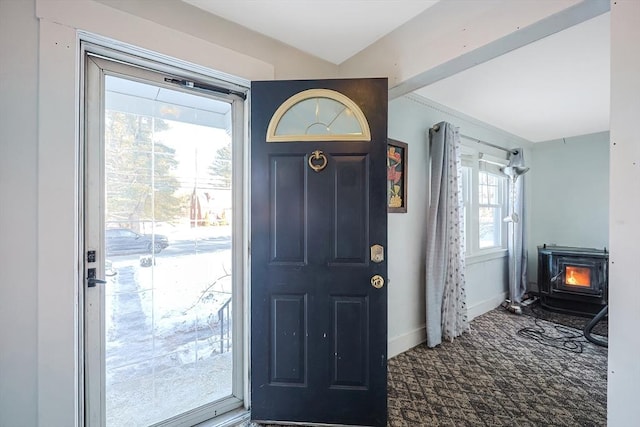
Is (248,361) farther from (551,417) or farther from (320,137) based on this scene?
(551,417)

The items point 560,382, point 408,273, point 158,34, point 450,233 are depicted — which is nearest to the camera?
point 158,34

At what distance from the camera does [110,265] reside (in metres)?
1.42

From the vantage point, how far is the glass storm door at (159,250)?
1.39 meters

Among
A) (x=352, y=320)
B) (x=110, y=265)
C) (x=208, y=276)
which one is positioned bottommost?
(x=352, y=320)

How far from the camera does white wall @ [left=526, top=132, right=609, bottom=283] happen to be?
12.9ft

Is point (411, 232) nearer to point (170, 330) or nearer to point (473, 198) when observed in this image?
point (473, 198)

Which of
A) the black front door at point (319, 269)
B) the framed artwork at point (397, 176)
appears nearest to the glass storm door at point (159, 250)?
the black front door at point (319, 269)

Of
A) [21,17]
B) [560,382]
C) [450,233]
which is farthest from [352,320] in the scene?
[21,17]

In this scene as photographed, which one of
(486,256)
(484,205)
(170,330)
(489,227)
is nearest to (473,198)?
(484,205)

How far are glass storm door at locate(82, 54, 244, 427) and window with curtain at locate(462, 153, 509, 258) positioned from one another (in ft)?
10.0

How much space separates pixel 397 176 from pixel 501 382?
1889mm

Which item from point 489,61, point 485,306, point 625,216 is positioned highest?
point 489,61

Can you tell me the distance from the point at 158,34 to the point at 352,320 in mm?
1936

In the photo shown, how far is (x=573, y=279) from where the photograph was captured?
3.69 metres
